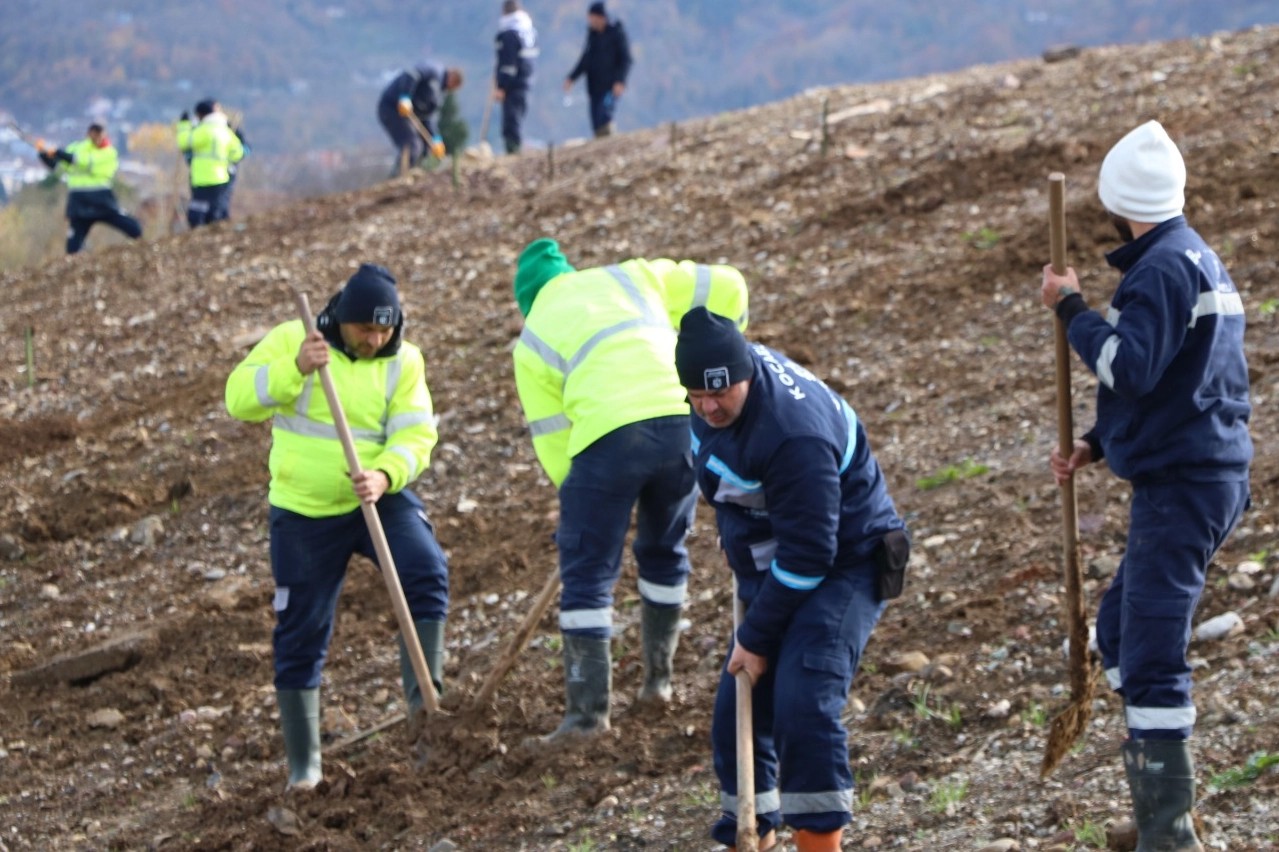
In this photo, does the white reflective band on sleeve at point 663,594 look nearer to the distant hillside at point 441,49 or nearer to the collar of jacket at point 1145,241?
the collar of jacket at point 1145,241

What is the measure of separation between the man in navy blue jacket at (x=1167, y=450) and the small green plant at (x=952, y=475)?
119 inches

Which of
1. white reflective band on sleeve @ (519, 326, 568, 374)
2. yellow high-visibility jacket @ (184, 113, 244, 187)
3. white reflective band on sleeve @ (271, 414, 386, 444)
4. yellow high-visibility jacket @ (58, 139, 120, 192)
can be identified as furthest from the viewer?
yellow high-visibility jacket @ (58, 139, 120, 192)

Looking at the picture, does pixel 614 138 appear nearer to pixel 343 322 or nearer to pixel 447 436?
pixel 447 436

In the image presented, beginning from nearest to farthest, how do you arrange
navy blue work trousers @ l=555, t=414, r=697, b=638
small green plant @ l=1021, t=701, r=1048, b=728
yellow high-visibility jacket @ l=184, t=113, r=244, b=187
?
small green plant @ l=1021, t=701, r=1048, b=728, navy blue work trousers @ l=555, t=414, r=697, b=638, yellow high-visibility jacket @ l=184, t=113, r=244, b=187

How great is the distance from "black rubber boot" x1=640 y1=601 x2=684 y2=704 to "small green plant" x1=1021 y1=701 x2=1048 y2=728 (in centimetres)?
125

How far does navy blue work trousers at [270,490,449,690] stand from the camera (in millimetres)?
5777

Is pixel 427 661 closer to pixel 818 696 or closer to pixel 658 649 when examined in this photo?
pixel 658 649

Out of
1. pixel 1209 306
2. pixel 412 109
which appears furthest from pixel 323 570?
pixel 412 109

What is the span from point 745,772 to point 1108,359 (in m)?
1.39

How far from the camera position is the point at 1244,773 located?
4.57 metres

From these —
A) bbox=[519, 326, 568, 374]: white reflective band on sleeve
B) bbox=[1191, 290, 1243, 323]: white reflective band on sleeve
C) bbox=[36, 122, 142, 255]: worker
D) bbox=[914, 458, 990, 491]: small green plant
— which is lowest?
bbox=[914, 458, 990, 491]: small green plant

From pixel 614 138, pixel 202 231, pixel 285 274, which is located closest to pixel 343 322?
pixel 285 274

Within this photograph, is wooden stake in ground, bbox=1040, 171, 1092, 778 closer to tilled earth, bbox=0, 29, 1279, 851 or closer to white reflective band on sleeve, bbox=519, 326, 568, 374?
tilled earth, bbox=0, 29, 1279, 851

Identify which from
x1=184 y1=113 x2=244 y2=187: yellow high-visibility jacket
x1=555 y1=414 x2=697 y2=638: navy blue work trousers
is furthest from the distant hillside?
x1=555 y1=414 x2=697 y2=638: navy blue work trousers
